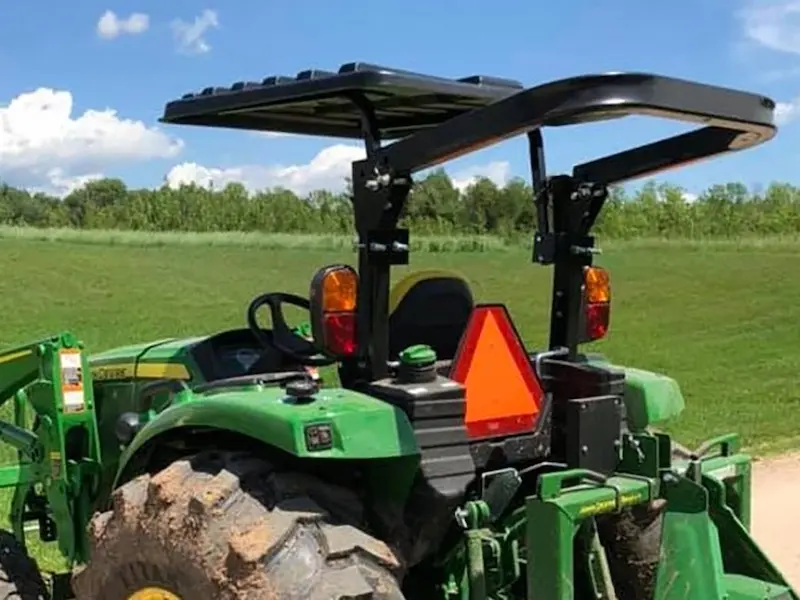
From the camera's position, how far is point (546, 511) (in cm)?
393

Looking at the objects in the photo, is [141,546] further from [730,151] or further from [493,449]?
[730,151]

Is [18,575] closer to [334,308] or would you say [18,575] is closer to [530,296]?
[334,308]

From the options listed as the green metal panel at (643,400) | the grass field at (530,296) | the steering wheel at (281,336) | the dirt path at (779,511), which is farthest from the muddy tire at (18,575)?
the grass field at (530,296)

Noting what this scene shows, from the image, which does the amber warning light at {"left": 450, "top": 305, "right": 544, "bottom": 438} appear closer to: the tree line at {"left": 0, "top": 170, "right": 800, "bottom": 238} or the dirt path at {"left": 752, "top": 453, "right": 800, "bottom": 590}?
the dirt path at {"left": 752, "top": 453, "right": 800, "bottom": 590}

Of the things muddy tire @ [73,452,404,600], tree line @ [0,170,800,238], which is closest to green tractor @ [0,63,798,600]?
muddy tire @ [73,452,404,600]

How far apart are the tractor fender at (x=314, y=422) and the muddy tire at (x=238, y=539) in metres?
0.15

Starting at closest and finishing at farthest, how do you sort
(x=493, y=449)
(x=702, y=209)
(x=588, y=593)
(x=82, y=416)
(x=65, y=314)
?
(x=493, y=449)
(x=588, y=593)
(x=82, y=416)
(x=65, y=314)
(x=702, y=209)

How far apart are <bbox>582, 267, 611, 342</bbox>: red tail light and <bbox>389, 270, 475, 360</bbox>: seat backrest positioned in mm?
493

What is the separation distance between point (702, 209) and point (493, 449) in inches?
2356

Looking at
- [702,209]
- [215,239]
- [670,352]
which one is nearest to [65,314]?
[670,352]

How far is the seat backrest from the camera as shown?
446cm

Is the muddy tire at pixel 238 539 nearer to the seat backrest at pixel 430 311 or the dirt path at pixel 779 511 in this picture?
the seat backrest at pixel 430 311

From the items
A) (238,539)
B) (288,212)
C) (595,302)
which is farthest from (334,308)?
(288,212)

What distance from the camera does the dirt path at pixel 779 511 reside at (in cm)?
755
